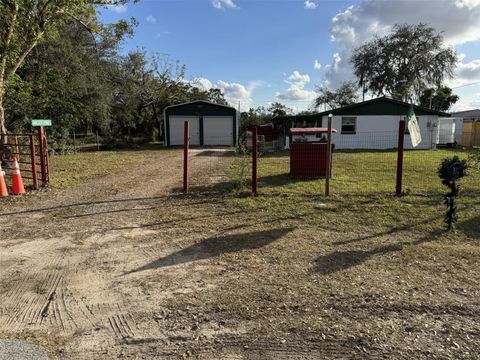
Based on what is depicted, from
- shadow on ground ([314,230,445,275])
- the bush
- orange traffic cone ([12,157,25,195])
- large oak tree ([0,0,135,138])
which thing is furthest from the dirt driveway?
large oak tree ([0,0,135,138])

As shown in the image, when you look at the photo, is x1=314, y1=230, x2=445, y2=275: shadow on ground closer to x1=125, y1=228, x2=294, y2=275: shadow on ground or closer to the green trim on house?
x1=125, y1=228, x2=294, y2=275: shadow on ground

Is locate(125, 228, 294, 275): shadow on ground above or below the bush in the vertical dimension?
below

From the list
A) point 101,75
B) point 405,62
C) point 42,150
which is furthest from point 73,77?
point 405,62

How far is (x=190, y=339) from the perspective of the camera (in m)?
2.87

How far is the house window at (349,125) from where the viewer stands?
74.5ft

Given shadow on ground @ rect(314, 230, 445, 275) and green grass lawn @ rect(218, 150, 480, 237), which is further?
green grass lawn @ rect(218, 150, 480, 237)

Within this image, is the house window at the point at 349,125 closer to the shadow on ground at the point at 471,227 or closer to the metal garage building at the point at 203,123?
the metal garage building at the point at 203,123

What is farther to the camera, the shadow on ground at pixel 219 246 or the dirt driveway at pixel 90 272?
the shadow on ground at pixel 219 246

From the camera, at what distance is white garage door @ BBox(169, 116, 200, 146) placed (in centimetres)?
2650

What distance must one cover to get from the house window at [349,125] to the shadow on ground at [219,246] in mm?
18315

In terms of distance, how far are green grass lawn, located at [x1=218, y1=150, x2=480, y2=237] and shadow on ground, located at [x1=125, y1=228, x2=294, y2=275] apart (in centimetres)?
107

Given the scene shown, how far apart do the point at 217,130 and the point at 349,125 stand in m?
9.19

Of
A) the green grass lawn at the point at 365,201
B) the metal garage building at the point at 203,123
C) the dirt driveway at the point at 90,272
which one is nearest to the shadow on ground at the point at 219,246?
the dirt driveway at the point at 90,272

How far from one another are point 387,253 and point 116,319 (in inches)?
130
